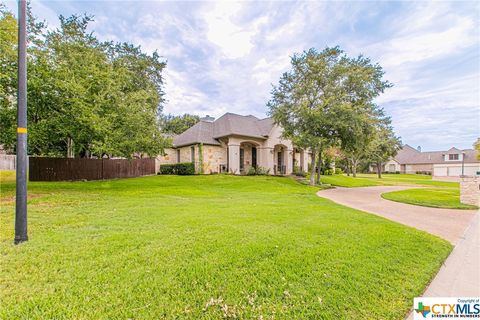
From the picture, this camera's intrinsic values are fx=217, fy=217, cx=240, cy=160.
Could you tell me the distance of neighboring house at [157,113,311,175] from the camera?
69.3 feet

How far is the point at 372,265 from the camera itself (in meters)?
3.57

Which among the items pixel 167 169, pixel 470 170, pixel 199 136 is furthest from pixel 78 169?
pixel 470 170

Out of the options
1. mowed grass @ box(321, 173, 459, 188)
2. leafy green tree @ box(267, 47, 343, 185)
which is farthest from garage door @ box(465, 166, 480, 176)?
leafy green tree @ box(267, 47, 343, 185)

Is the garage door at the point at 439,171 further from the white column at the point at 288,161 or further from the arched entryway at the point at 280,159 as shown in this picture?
the arched entryway at the point at 280,159

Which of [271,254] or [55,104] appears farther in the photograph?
[55,104]

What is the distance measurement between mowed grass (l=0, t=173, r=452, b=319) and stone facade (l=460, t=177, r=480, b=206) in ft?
24.5

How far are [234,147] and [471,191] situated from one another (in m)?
15.9

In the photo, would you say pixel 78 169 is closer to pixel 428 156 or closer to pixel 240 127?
pixel 240 127

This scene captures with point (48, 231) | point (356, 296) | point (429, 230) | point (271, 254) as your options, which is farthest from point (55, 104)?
point (429, 230)

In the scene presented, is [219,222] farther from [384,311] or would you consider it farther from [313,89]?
[313,89]

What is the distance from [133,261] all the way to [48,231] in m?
2.69

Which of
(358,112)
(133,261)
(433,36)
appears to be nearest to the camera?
(133,261)

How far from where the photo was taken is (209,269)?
121 inches

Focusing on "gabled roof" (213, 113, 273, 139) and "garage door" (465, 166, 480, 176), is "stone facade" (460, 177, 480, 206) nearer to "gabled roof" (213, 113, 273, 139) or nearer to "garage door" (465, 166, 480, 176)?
"gabled roof" (213, 113, 273, 139)
